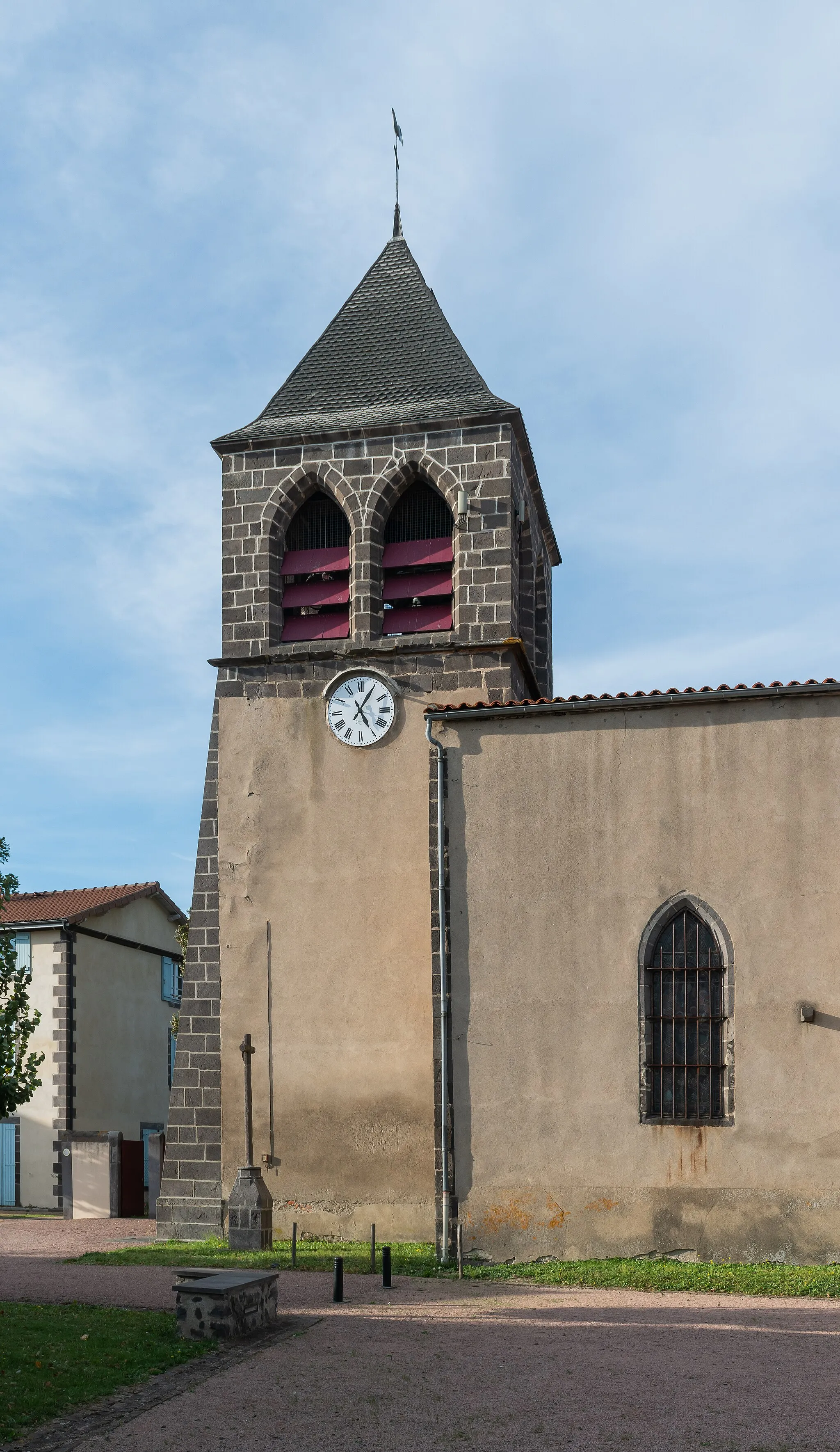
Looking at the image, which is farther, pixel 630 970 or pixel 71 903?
pixel 71 903

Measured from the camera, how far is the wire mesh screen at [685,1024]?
12.9 meters

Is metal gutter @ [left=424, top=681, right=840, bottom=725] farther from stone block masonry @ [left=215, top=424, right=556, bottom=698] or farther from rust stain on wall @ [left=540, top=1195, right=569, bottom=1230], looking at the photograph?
rust stain on wall @ [left=540, top=1195, right=569, bottom=1230]

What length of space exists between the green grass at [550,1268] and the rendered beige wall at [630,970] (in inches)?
11.3

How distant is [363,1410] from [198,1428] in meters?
0.94

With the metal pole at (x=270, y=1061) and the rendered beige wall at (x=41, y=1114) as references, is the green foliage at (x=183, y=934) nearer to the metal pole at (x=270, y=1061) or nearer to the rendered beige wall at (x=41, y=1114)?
the rendered beige wall at (x=41, y=1114)

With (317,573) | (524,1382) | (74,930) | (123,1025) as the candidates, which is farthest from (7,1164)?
(524,1382)

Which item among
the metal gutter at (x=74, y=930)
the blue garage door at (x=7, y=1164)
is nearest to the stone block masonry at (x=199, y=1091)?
the metal gutter at (x=74, y=930)

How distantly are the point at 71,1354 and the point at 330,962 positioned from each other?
6.58 m

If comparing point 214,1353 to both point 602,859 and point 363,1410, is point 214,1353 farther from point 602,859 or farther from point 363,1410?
point 602,859

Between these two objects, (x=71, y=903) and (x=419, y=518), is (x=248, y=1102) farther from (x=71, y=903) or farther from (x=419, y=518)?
(x=71, y=903)

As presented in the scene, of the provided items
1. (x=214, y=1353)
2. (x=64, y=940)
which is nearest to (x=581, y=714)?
(x=214, y=1353)

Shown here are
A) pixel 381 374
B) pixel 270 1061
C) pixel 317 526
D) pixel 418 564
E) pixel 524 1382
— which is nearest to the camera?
pixel 524 1382

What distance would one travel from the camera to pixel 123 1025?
25.6m

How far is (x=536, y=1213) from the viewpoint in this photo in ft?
42.8
